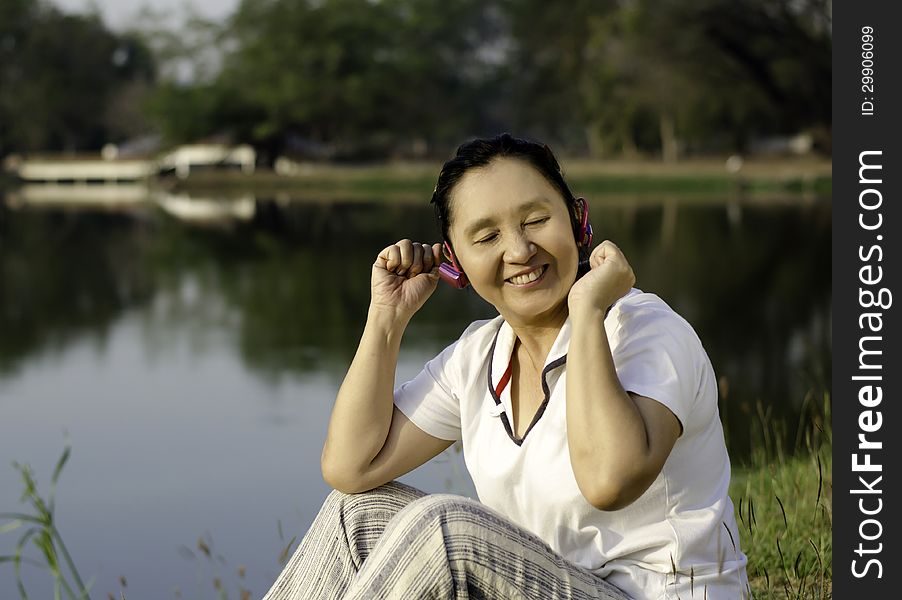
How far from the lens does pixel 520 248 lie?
2.28 m

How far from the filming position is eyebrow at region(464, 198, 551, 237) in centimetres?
228

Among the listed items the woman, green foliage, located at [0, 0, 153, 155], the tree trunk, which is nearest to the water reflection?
the woman

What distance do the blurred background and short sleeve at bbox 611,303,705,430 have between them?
1.11 m

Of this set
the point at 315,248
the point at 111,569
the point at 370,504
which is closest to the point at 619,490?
the point at 370,504

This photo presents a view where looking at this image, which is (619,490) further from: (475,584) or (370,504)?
(370,504)

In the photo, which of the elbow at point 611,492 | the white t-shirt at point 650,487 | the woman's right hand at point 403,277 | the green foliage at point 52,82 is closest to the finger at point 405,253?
the woman's right hand at point 403,277

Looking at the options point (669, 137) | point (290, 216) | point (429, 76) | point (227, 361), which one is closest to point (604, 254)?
point (227, 361)

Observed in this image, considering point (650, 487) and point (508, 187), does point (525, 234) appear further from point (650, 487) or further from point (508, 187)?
point (650, 487)

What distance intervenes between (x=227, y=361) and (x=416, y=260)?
7862 millimetres

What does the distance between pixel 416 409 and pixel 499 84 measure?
5762cm

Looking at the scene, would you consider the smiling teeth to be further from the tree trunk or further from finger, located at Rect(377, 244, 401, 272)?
the tree trunk

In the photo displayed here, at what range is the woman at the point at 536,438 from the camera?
2.05 m

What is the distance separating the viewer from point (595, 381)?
6.69ft

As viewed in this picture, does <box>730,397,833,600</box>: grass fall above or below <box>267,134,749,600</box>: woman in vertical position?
below
